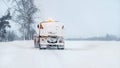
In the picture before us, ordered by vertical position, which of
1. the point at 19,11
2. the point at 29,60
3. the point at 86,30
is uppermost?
the point at 19,11

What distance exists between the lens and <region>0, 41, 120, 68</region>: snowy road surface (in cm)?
209

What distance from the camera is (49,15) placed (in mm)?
2264

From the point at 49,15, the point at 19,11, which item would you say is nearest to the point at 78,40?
the point at 49,15

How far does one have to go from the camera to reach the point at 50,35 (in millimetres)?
2174

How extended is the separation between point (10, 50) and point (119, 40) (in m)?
0.81

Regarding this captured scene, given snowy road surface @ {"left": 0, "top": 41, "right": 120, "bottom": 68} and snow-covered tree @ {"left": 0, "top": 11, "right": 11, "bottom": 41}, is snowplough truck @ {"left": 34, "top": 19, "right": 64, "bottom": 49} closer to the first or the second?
snowy road surface @ {"left": 0, "top": 41, "right": 120, "bottom": 68}

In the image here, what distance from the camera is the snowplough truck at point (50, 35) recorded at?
7.13 feet

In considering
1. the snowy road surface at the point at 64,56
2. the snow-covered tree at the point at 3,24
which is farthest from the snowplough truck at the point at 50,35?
the snow-covered tree at the point at 3,24

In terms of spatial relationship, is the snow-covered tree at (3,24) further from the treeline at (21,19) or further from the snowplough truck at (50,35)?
the snowplough truck at (50,35)

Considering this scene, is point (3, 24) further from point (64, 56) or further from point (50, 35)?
point (64, 56)

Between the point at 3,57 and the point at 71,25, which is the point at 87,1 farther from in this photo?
the point at 3,57

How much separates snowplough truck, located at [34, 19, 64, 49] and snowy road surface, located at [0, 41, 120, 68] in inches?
1.7

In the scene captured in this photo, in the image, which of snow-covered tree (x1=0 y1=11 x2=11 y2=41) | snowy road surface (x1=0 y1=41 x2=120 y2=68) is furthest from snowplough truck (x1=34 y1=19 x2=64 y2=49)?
snow-covered tree (x1=0 y1=11 x2=11 y2=41)

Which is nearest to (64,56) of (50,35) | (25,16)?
(50,35)
